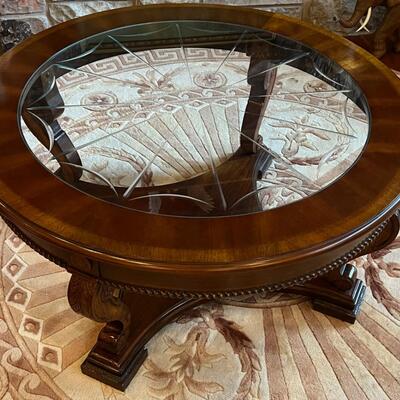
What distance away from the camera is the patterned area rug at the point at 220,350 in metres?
0.93

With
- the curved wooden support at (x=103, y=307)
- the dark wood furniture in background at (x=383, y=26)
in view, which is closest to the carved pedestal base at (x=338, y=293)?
the curved wooden support at (x=103, y=307)

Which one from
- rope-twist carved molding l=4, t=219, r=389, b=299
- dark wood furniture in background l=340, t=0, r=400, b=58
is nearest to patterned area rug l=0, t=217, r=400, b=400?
rope-twist carved molding l=4, t=219, r=389, b=299

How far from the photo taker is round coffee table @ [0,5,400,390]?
67 centimetres

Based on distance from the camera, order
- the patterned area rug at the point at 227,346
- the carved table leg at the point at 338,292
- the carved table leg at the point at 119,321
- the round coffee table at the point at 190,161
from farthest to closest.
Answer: the carved table leg at the point at 338,292, the patterned area rug at the point at 227,346, the carved table leg at the point at 119,321, the round coffee table at the point at 190,161

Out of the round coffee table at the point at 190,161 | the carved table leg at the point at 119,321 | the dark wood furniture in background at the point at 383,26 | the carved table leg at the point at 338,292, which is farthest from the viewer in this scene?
the dark wood furniture in background at the point at 383,26

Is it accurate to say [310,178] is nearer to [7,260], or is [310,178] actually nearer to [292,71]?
[292,71]

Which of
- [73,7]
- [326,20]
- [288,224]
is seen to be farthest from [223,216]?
[326,20]

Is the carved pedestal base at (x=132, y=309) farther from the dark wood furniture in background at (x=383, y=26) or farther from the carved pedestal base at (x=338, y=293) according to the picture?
the dark wood furniture in background at (x=383, y=26)

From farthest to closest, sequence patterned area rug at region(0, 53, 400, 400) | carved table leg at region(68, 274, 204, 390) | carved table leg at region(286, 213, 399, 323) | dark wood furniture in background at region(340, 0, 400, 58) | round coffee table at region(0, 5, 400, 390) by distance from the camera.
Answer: dark wood furniture in background at region(340, 0, 400, 58), carved table leg at region(286, 213, 399, 323), patterned area rug at region(0, 53, 400, 400), carved table leg at region(68, 274, 204, 390), round coffee table at region(0, 5, 400, 390)

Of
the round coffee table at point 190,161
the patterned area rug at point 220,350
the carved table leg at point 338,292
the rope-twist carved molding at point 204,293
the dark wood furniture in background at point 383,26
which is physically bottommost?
the patterned area rug at point 220,350

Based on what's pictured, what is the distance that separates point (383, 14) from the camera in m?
1.85

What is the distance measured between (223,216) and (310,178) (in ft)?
0.50

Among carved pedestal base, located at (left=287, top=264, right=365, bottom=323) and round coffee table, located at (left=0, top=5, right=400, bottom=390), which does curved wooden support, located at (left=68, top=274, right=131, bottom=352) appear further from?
carved pedestal base, located at (left=287, top=264, right=365, bottom=323)

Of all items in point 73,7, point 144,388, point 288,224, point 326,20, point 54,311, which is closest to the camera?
point 288,224
